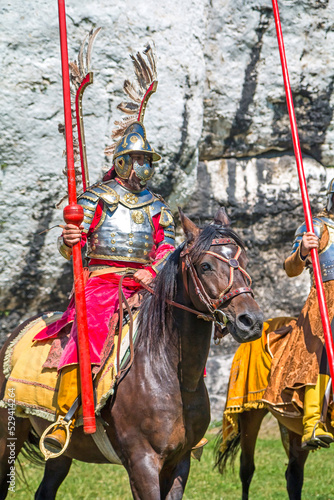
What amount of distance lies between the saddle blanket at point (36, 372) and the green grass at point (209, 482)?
144 centimetres

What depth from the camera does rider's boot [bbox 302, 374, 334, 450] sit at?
4.69 m

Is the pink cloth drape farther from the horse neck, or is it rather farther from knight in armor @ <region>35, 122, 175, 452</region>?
the horse neck

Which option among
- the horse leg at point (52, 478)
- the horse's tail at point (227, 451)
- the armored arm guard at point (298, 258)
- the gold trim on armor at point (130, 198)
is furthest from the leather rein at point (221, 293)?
the horse's tail at point (227, 451)

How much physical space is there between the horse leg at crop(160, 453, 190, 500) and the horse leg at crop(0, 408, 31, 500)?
134 centimetres

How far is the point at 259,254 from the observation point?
29.0 ft

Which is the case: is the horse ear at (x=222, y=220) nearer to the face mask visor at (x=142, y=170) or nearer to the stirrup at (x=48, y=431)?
the face mask visor at (x=142, y=170)

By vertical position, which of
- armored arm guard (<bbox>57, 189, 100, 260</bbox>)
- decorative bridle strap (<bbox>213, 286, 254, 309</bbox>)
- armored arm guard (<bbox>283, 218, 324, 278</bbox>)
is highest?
armored arm guard (<bbox>57, 189, 100, 260</bbox>)

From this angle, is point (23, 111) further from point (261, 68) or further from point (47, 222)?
point (261, 68)

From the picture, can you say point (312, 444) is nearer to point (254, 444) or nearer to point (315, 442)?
point (315, 442)

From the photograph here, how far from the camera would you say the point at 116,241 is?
15.2ft

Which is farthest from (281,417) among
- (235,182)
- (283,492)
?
(235,182)

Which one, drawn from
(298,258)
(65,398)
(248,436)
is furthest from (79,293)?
(248,436)

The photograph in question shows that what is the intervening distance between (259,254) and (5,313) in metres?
3.39

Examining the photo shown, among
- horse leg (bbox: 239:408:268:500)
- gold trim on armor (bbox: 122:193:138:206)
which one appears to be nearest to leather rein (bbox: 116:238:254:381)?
gold trim on armor (bbox: 122:193:138:206)
